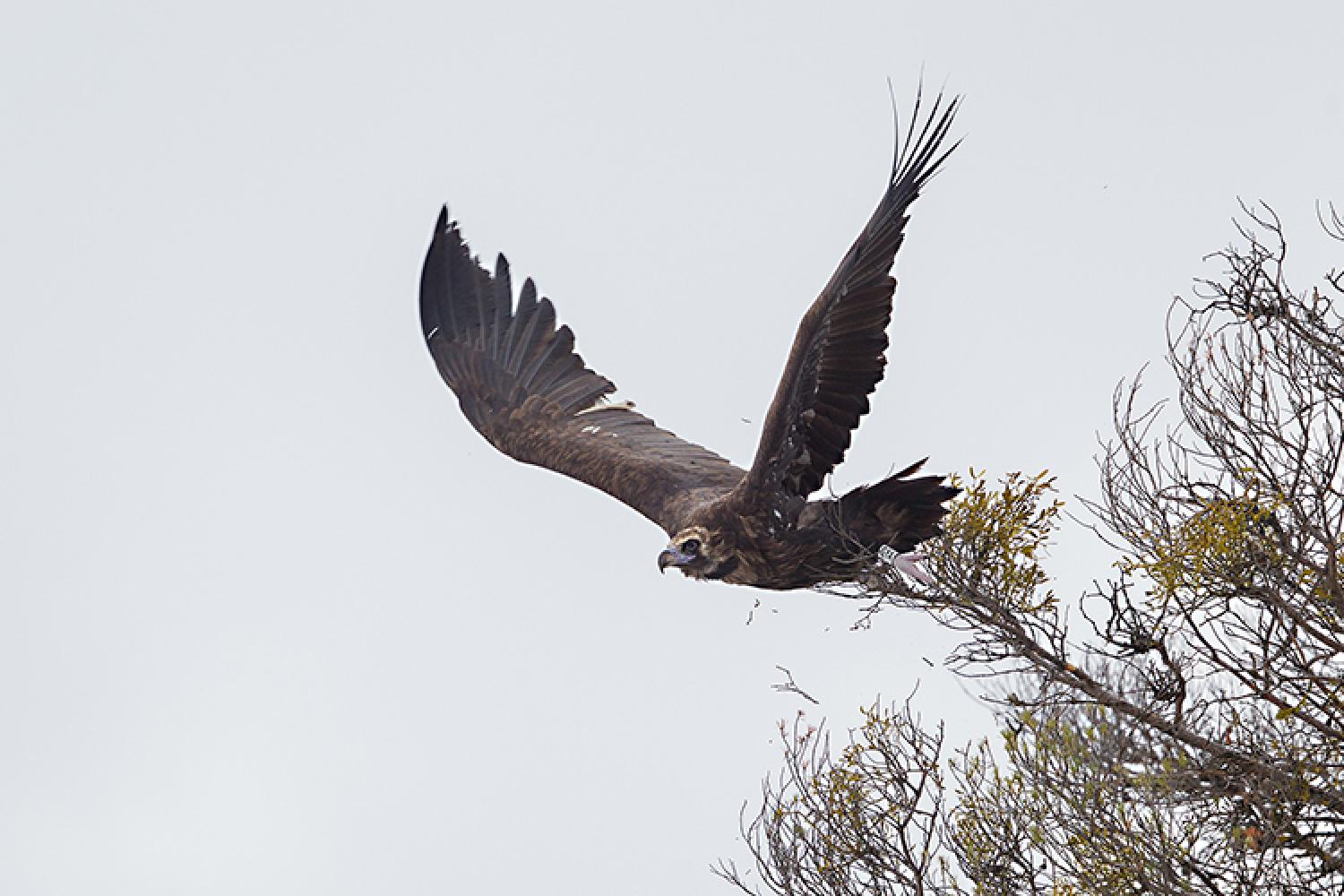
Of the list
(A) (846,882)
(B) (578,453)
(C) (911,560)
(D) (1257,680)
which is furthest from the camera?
(B) (578,453)

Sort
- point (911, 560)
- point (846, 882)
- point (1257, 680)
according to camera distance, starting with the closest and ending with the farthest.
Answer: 1. point (1257, 680)
2. point (911, 560)
3. point (846, 882)

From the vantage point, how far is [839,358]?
943 cm

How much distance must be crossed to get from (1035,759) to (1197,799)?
777mm

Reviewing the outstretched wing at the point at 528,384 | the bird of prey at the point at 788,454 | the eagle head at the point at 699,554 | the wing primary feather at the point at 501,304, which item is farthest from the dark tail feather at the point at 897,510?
the wing primary feather at the point at 501,304

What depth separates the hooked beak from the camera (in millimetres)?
10055

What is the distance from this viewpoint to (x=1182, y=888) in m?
7.70

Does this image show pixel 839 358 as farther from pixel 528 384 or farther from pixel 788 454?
pixel 528 384

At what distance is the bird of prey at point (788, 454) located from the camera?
8.95 m

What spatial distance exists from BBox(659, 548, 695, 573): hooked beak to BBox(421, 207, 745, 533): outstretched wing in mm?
1965

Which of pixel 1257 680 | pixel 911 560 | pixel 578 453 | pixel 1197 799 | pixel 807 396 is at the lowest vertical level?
pixel 1197 799

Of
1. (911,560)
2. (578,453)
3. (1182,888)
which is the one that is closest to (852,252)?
(911,560)

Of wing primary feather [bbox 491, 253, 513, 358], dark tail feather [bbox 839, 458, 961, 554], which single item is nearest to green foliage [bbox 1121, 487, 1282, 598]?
dark tail feather [bbox 839, 458, 961, 554]

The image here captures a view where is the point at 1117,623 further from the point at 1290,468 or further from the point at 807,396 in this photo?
the point at 807,396

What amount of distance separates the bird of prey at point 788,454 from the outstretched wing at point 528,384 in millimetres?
18
